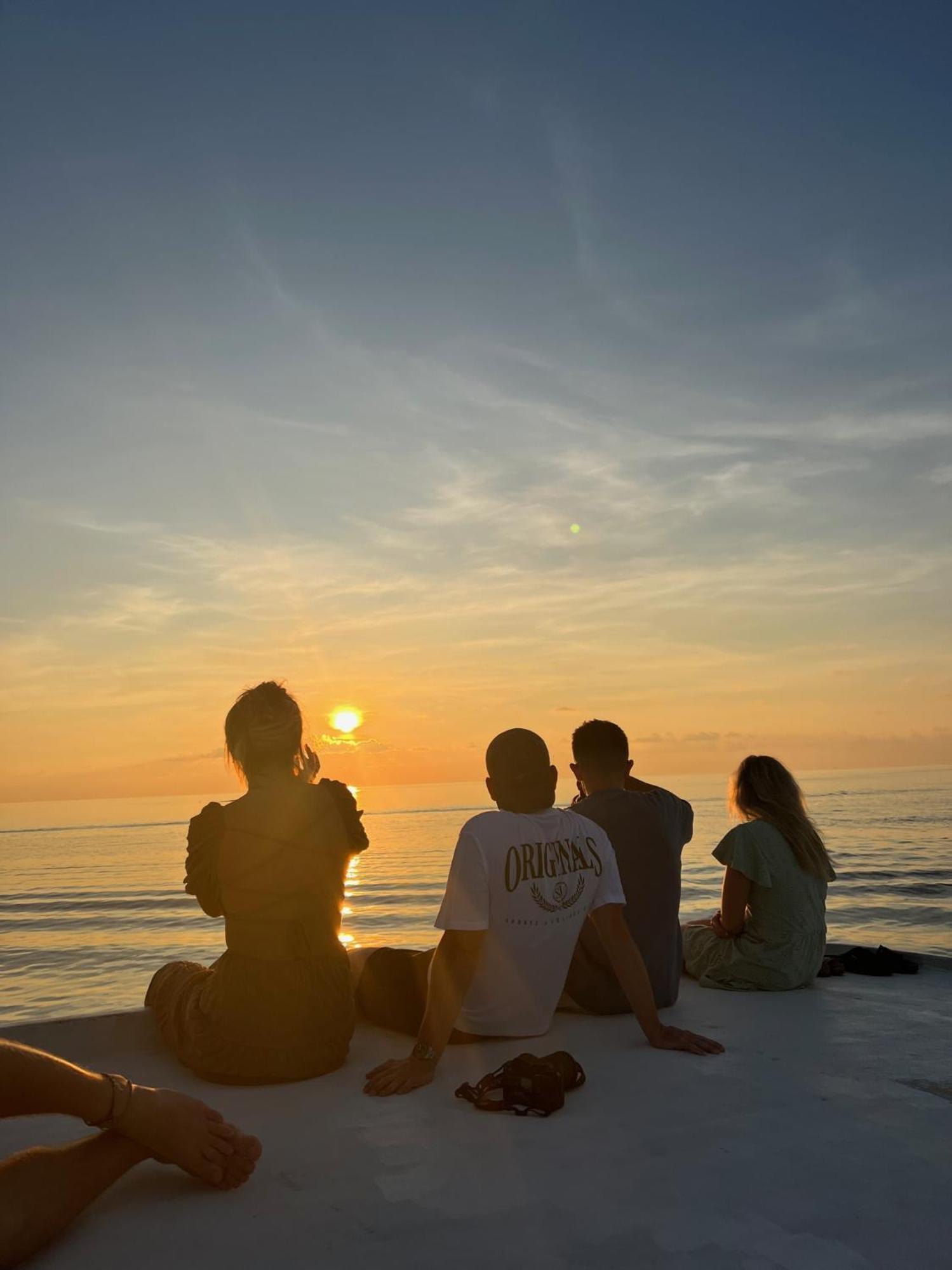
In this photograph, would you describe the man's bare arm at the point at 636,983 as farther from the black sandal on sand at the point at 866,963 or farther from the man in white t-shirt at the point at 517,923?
the black sandal on sand at the point at 866,963

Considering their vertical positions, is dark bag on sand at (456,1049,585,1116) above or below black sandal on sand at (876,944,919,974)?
above

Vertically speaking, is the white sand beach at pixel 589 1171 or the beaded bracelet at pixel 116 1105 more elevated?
the beaded bracelet at pixel 116 1105

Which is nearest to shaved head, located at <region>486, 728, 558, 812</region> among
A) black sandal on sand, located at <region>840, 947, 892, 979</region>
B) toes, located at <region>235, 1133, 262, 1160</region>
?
toes, located at <region>235, 1133, 262, 1160</region>

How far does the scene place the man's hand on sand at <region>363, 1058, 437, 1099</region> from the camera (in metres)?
3.90

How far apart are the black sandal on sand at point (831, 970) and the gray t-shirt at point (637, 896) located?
5.68 feet

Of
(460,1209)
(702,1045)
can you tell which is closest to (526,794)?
(702,1045)

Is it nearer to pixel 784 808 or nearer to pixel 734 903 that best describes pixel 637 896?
pixel 734 903

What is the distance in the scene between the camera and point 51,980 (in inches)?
465

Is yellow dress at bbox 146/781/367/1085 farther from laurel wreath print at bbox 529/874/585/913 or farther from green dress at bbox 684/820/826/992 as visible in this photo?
green dress at bbox 684/820/826/992

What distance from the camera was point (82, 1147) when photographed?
2.73 meters

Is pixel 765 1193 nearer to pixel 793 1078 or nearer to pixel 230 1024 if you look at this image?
pixel 793 1078

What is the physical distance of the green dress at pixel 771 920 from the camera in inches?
224

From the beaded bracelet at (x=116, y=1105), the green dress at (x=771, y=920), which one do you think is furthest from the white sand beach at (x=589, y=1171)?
the green dress at (x=771, y=920)

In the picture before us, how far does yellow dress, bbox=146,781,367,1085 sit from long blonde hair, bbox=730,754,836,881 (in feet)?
9.21
